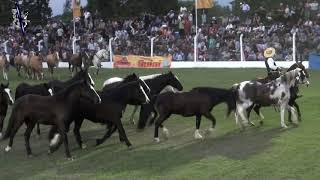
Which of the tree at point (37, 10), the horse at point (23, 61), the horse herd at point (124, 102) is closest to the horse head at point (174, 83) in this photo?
the horse herd at point (124, 102)

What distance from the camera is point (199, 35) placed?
38.5m

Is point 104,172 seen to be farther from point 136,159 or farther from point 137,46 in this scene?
point 137,46

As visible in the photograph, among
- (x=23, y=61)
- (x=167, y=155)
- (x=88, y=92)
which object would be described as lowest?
(x=167, y=155)

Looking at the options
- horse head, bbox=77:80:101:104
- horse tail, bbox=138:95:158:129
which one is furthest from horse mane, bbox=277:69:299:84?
horse head, bbox=77:80:101:104

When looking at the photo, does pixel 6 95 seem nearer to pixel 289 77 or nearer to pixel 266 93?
pixel 266 93

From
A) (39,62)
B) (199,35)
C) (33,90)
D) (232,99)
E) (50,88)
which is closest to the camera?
(232,99)

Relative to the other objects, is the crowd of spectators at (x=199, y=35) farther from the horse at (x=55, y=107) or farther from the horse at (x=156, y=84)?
the horse at (x=55, y=107)

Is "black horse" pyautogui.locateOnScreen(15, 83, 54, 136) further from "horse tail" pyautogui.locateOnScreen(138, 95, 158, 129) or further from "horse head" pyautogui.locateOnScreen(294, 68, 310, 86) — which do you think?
"horse head" pyautogui.locateOnScreen(294, 68, 310, 86)

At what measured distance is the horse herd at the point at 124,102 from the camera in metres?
11.4

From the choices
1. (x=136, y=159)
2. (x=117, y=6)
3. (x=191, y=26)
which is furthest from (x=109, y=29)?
(x=136, y=159)

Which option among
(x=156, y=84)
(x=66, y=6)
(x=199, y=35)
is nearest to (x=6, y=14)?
(x=199, y=35)

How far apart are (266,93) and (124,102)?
332 centimetres

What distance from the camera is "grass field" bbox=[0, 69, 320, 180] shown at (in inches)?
386

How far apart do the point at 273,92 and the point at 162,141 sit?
283 cm
